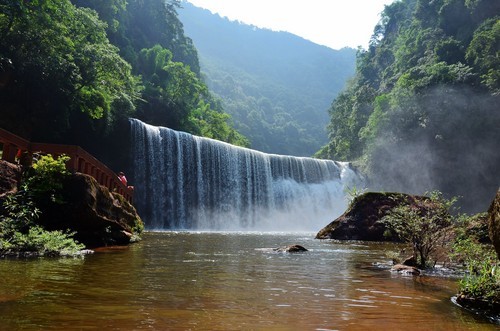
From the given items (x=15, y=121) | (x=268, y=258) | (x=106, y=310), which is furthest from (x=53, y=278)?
(x=15, y=121)

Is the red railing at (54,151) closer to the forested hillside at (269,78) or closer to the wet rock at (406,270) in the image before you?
the wet rock at (406,270)

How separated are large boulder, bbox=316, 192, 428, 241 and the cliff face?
1135cm

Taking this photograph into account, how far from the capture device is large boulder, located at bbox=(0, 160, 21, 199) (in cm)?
1047

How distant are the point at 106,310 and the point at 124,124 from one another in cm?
2807

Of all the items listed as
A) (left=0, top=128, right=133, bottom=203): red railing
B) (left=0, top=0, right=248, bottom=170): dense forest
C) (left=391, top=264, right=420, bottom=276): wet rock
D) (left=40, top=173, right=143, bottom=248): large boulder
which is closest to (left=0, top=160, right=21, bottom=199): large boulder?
(left=0, top=128, right=133, bottom=203): red railing

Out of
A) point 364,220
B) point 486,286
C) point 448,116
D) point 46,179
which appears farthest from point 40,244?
point 448,116

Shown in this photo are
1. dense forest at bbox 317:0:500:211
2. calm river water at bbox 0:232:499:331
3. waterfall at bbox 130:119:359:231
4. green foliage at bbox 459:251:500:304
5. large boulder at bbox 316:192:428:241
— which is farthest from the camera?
dense forest at bbox 317:0:500:211

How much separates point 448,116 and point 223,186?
73.3 ft

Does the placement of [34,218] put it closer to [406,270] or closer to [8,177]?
[8,177]

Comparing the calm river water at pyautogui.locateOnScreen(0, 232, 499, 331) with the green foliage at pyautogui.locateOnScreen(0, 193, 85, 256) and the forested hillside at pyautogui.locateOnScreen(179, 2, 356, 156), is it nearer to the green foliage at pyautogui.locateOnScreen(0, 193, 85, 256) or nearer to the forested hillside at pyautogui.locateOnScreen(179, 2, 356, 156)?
the green foliage at pyautogui.locateOnScreen(0, 193, 85, 256)

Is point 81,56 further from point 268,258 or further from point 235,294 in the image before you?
point 235,294

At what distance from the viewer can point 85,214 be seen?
1150 cm

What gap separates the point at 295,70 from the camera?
174 m

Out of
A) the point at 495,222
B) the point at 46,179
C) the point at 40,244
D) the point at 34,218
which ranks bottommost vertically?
the point at 40,244
